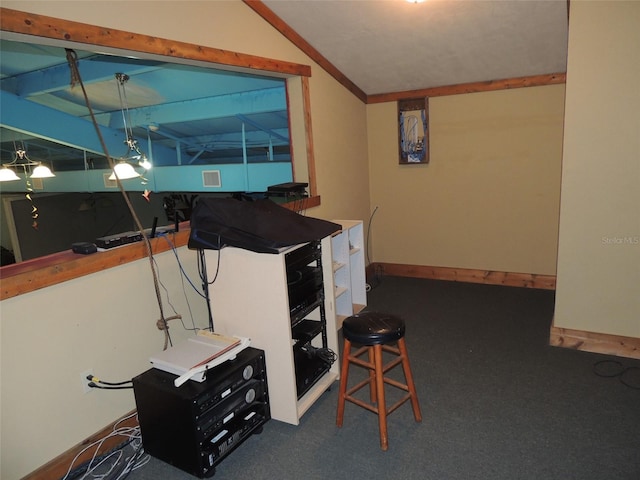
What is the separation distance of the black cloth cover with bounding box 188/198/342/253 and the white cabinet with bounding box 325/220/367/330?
3.47 feet

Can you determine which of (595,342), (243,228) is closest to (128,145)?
(243,228)

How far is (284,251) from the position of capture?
2115 millimetres

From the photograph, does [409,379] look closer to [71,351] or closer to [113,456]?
[113,456]

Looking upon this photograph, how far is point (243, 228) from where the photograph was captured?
2189 millimetres

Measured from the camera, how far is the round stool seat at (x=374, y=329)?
201cm

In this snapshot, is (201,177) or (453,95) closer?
(453,95)

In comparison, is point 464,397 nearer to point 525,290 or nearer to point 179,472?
point 179,472

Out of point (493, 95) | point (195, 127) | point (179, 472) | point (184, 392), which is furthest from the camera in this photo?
point (195, 127)

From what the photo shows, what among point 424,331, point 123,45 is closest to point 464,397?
point 424,331

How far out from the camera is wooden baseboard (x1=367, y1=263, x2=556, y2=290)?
13.8ft

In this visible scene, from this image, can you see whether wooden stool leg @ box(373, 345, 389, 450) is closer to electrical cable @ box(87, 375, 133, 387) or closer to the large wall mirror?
electrical cable @ box(87, 375, 133, 387)

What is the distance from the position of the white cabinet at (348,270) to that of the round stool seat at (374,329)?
117 centimetres

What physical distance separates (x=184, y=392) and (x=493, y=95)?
3.80 m

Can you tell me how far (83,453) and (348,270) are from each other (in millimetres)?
2190
